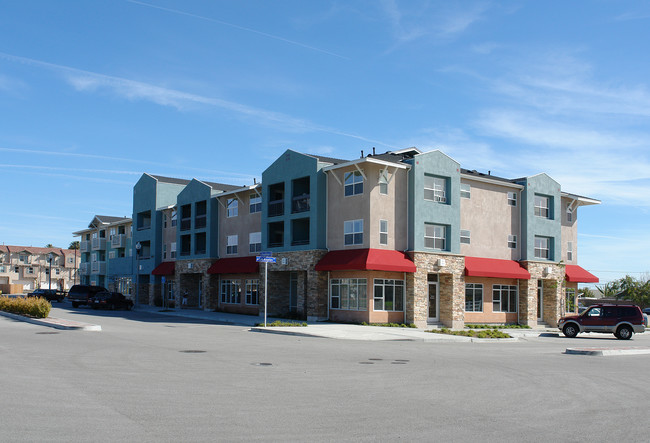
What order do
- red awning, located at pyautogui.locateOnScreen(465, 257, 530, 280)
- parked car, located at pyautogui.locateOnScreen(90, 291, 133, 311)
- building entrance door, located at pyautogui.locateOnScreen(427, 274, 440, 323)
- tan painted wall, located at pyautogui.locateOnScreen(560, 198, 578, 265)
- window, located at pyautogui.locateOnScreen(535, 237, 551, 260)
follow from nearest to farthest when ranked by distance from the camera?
building entrance door, located at pyautogui.locateOnScreen(427, 274, 440, 323) < red awning, located at pyautogui.locateOnScreen(465, 257, 530, 280) < window, located at pyautogui.locateOnScreen(535, 237, 551, 260) < tan painted wall, located at pyautogui.locateOnScreen(560, 198, 578, 265) < parked car, located at pyautogui.locateOnScreen(90, 291, 133, 311)

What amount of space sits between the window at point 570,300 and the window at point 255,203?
2398cm

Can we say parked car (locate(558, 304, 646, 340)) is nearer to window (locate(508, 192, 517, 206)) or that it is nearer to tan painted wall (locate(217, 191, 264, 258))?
window (locate(508, 192, 517, 206))

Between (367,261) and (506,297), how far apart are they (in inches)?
527

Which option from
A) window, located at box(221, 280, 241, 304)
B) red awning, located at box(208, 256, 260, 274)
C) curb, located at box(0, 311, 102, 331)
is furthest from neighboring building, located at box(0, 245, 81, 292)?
curb, located at box(0, 311, 102, 331)

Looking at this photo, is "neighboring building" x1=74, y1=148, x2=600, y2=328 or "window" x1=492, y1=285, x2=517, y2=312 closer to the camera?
"neighboring building" x1=74, y1=148, x2=600, y2=328

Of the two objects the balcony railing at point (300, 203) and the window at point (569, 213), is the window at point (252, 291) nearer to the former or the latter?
the balcony railing at point (300, 203)

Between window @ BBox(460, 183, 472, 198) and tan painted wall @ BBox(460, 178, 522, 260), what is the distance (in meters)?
0.20

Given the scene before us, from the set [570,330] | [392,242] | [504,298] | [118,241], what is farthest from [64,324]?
[118,241]

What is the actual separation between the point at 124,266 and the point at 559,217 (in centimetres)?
4240

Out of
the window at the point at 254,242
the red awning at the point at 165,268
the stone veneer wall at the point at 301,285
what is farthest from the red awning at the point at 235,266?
the red awning at the point at 165,268

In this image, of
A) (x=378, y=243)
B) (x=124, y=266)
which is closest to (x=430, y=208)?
(x=378, y=243)

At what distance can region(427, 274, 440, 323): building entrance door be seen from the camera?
36781 millimetres

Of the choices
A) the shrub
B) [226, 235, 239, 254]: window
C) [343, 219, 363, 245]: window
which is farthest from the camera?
[226, 235, 239, 254]: window

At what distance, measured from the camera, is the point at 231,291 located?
46844 millimetres
